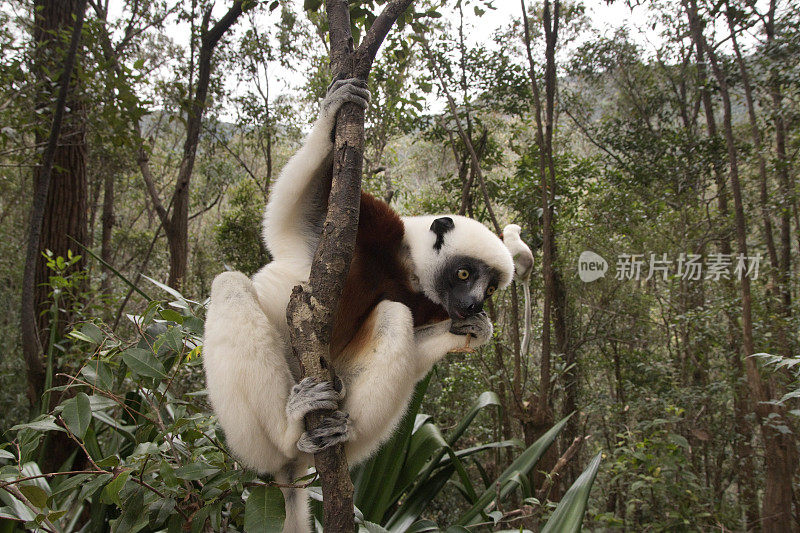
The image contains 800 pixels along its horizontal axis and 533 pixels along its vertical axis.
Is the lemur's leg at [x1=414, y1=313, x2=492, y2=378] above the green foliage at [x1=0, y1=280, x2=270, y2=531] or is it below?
above

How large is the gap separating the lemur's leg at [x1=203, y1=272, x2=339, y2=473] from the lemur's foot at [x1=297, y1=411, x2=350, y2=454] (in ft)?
0.22

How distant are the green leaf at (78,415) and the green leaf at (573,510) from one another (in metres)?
2.05

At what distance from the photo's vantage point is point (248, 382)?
1.65m

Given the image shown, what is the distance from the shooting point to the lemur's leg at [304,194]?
72.9 inches

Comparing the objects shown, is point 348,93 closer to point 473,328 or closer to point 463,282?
point 463,282

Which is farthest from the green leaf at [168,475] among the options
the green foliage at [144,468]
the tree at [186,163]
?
the tree at [186,163]

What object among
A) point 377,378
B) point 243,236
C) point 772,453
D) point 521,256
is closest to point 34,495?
point 377,378

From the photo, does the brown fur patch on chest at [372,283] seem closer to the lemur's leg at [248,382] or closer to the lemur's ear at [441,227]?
the lemur's ear at [441,227]

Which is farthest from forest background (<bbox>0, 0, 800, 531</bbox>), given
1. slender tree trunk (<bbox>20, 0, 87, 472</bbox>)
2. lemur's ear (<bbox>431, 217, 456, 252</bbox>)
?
lemur's ear (<bbox>431, 217, 456, 252</bbox>)

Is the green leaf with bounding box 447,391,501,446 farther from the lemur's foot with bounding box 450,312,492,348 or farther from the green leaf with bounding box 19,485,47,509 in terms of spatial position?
the green leaf with bounding box 19,485,47,509

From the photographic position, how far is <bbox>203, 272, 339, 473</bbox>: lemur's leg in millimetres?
1653

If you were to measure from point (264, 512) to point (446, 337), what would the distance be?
1.05m

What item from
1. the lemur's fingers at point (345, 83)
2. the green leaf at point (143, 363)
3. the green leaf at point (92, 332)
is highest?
the lemur's fingers at point (345, 83)

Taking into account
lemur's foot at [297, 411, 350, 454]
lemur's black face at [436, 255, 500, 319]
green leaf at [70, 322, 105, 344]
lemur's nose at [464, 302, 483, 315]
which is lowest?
lemur's foot at [297, 411, 350, 454]
